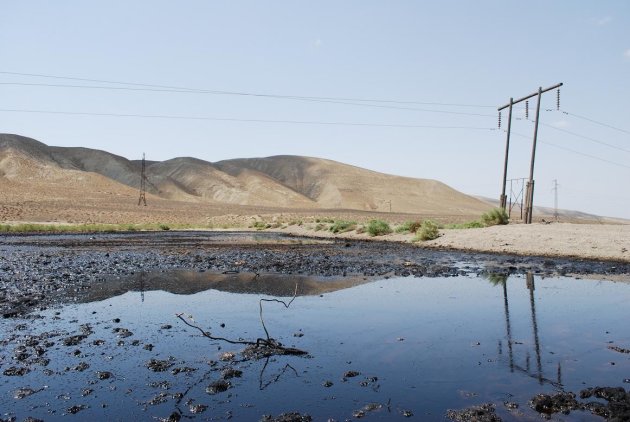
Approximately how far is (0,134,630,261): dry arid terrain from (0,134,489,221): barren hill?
0.32m

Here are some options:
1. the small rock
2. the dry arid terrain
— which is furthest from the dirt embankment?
the small rock

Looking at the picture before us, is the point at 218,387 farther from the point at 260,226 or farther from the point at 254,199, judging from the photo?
the point at 254,199

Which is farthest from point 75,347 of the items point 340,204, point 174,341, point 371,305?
point 340,204

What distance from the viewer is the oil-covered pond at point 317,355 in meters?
5.69

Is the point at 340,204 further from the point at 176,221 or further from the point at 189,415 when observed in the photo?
the point at 189,415

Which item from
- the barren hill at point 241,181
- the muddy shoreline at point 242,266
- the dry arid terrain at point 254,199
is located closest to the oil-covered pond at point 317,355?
the muddy shoreline at point 242,266

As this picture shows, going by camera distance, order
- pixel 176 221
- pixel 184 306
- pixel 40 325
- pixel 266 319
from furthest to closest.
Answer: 1. pixel 176 221
2. pixel 184 306
3. pixel 266 319
4. pixel 40 325

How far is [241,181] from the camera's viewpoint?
16025 centimetres

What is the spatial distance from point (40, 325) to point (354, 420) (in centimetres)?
654

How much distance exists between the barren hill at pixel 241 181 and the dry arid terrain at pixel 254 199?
1.05ft

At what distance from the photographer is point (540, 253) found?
2323cm

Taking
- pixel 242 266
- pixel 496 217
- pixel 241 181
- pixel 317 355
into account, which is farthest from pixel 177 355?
pixel 241 181

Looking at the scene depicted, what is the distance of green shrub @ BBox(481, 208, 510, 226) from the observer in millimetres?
33812

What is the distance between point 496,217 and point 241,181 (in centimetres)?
13085
